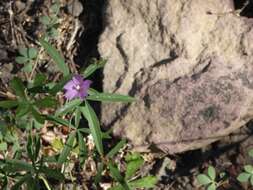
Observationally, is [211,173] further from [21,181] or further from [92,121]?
[21,181]

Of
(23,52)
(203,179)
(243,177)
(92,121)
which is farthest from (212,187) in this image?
(23,52)

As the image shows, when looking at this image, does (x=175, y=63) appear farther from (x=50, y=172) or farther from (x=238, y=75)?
(x=50, y=172)

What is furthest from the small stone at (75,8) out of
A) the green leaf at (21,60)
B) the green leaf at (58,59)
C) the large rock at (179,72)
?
the green leaf at (58,59)

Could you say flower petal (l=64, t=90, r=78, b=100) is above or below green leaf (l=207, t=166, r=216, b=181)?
above

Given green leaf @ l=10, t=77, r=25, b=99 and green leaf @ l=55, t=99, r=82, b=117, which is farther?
green leaf @ l=55, t=99, r=82, b=117

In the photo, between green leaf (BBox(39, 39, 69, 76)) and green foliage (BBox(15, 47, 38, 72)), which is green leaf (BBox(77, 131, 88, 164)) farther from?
green foliage (BBox(15, 47, 38, 72))

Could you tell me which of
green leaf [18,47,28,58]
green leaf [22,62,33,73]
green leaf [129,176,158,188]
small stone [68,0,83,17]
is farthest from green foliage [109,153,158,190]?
small stone [68,0,83,17]
